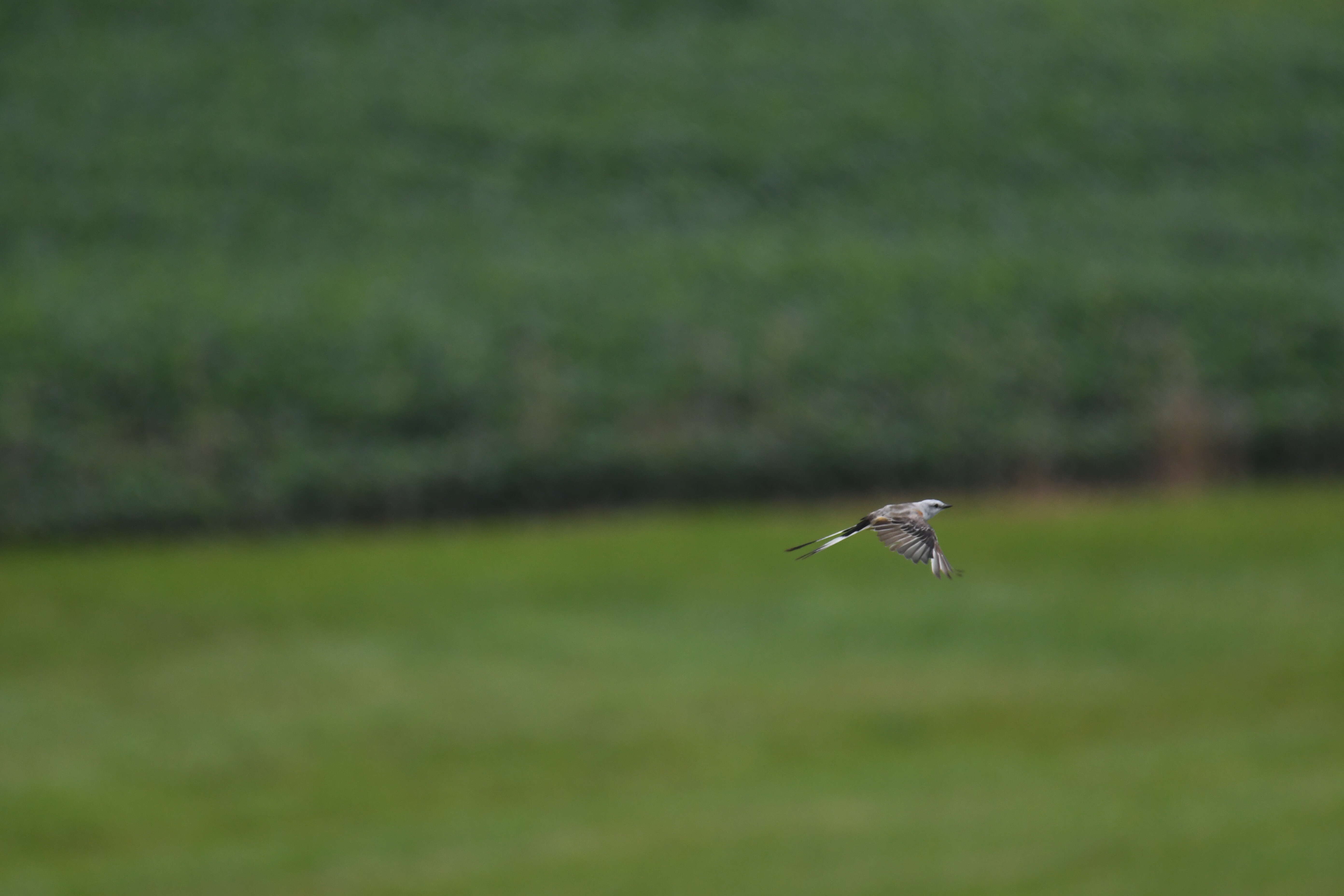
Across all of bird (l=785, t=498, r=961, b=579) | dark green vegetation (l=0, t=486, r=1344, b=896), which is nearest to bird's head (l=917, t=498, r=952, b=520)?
bird (l=785, t=498, r=961, b=579)

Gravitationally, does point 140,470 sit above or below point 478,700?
above

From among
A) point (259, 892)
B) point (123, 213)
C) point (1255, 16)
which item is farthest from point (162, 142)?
point (1255, 16)

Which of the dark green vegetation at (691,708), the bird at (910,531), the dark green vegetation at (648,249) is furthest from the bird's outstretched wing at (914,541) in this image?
the dark green vegetation at (648,249)

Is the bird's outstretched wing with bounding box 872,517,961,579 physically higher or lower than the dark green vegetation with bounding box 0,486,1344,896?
higher

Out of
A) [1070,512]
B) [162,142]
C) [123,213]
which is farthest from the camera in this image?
[162,142]

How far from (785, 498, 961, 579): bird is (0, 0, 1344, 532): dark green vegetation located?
23266 millimetres

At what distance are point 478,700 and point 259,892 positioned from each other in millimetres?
5719

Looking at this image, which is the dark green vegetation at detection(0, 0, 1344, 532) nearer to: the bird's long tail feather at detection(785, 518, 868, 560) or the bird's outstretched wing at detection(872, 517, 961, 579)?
the bird's outstretched wing at detection(872, 517, 961, 579)

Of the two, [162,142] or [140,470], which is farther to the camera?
[162,142]

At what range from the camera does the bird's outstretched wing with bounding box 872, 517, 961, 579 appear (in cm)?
227

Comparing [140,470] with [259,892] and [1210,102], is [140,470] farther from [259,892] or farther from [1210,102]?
[1210,102]

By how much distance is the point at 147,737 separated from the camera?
63.8 feet

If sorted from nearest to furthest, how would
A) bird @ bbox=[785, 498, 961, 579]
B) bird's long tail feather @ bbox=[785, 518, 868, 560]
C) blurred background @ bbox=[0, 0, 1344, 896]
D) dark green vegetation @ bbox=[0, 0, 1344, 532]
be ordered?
bird's long tail feather @ bbox=[785, 518, 868, 560]
bird @ bbox=[785, 498, 961, 579]
blurred background @ bbox=[0, 0, 1344, 896]
dark green vegetation @ bbox=[0, 0, 1344, 532]

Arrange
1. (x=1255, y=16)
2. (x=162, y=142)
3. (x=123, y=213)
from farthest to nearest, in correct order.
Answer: (x=1255, y=16) < (x=162, y=142) < (x=123, y=213)
